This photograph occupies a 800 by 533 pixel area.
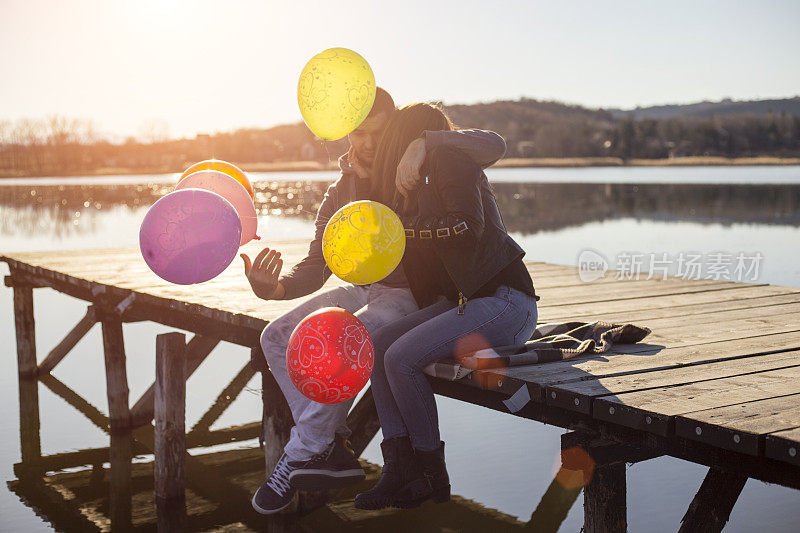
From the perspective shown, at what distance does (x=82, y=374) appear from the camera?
1366cm

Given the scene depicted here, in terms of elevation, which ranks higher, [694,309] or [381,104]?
[381,104]

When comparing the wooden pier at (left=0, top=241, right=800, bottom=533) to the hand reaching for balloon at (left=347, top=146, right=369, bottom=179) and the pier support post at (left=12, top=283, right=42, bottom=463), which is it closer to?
the pier support post at (left=12, top=283, right=42, bottom=463)

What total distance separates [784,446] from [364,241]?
74.9 inches

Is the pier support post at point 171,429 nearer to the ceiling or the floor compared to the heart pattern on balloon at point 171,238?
nearer to the floor

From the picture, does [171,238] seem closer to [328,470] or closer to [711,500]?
[328,470]

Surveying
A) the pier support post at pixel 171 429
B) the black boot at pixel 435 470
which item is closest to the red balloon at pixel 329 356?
the black boot at pixel 435 470

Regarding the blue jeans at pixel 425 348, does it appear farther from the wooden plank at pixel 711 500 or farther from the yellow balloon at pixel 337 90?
the wooden plank at pixel 711 500

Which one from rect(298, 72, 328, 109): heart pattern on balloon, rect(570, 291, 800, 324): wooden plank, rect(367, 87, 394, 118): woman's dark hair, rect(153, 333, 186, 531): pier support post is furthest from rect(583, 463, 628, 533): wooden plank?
rect(153, 333, 186, 531): pier support post

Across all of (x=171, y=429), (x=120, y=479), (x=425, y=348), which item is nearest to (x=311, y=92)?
(x=425, y=348)

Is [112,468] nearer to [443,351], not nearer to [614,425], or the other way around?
[443,351]

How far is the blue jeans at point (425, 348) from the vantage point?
177 inches

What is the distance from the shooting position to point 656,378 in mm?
4547

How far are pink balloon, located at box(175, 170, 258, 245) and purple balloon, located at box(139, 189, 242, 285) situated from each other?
52cm

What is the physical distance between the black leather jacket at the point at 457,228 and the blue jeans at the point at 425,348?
0.14 meters
